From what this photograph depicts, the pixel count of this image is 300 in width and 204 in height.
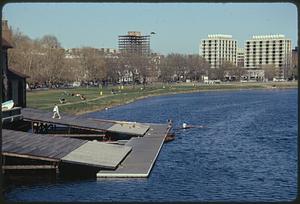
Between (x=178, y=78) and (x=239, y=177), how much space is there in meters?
129

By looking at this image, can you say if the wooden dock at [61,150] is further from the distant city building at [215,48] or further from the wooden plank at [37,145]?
the distant city building at [215,48]

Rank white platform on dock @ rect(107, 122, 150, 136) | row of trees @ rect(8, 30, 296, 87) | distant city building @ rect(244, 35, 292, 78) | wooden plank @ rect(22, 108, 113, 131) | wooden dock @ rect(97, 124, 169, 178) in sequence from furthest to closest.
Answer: distant city building @ rect(244, 35, 292, 78) < row of trees @ rect(8, 30, 296, 87) < white platform on dock @ rect(107, 122, 150, 136) < wooden plank @ rect(22, 108, 113, 131) < wooden dock @ rect(97, 124, 169, 178)

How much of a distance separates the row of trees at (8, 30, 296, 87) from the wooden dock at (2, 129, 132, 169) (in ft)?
142

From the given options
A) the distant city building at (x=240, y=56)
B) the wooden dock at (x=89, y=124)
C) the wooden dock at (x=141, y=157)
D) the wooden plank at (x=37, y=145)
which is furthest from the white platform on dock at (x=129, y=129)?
the distant city building at (x=240, y=56)

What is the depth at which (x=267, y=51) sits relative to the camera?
171625 mm

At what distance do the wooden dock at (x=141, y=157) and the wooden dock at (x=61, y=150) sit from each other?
0.38 m

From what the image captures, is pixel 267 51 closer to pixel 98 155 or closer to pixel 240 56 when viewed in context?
pixel 240 56

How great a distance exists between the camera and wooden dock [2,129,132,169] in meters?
18.2

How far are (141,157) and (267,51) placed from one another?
15712 centimetres

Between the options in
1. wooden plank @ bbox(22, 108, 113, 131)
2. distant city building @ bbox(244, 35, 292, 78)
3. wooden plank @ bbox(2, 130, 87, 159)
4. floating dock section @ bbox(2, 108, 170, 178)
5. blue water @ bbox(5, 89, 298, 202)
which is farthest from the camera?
distant city building @ bbox(244, 35, 292, 78)

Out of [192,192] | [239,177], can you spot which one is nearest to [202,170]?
[239,177]

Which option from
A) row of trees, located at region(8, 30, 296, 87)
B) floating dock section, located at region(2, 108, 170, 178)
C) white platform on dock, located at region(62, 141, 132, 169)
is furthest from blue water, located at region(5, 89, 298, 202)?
row of trees, located at region(8, 30, 296, 87)

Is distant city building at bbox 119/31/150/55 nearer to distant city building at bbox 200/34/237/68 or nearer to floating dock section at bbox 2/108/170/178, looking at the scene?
distant city building at bbox 200/34/237/68

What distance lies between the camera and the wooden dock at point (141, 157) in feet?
58.3
